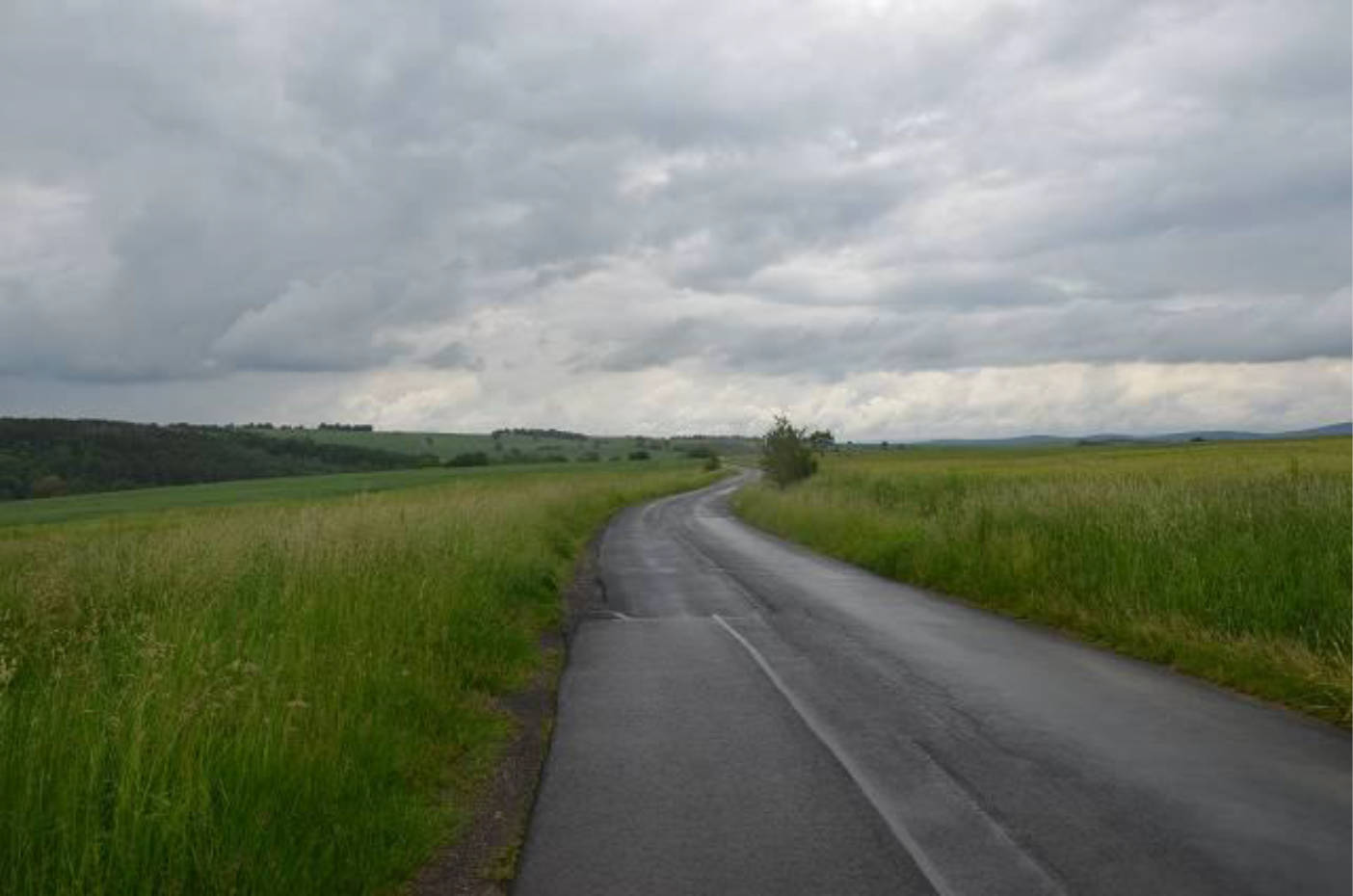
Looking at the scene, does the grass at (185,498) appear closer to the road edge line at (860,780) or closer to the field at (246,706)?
the field at (246,706)

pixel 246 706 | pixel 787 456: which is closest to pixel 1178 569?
pixel 246 706

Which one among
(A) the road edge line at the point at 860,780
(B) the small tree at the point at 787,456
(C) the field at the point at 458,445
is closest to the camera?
(A) the road edge line at the point at 860,780

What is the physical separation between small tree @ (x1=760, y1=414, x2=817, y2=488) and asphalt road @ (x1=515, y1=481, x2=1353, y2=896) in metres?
42.2

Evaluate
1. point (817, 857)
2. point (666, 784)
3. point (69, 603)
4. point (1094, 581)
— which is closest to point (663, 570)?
point (1094, 581)

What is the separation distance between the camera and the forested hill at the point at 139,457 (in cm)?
6994

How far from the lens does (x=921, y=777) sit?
6473 millimetres

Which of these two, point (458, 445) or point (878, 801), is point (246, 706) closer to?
point (878, 801)

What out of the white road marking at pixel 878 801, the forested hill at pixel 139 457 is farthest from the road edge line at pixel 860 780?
the forested hill at pixel 139 457

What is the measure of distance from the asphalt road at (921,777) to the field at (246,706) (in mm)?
840

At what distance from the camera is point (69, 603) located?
9.05 metres

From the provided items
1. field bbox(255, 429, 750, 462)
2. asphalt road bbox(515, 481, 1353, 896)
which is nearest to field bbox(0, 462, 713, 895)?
asphalt road bbox(515, 481, 1353, 896)

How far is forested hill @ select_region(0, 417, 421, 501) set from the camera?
229ft

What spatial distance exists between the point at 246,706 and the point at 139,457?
299 feet

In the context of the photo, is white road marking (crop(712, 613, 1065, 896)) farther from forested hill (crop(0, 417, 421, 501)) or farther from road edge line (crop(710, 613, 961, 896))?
forested hill (crop(0, 417, 421, 501))
